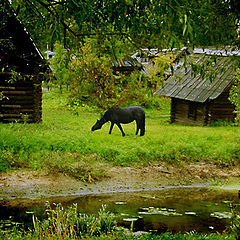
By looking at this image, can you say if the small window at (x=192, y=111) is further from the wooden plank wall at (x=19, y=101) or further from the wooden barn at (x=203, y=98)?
the wooden plank wall at (x=19, y=101)

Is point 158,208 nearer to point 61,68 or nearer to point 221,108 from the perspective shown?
point 61,68

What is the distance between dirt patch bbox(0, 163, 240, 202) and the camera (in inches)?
568

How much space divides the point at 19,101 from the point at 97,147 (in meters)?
5.98

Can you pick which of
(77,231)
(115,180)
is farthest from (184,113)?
(77,231)

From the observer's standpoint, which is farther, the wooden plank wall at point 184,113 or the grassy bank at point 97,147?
the wooden plank wall at point 184,113

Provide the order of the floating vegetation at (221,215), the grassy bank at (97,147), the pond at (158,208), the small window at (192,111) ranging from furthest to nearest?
1. the small window at (192,111)
2. the grassy bank at (97,147)
3. the floating vegetation at (221,215)
4. the pond at (158,208)

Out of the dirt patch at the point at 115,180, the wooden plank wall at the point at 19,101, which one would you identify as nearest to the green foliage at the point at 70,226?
the dirt patch at the point at 115,180

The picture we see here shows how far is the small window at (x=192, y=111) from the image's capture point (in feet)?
88.6

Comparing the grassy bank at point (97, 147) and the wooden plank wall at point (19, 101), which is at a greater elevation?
the wooden plank wall at point (19, 101)

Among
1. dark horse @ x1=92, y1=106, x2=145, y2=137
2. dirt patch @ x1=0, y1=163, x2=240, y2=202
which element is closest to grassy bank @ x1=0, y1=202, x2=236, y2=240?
dirt patch @ x1=0, y1=163, x2=240, y2=202

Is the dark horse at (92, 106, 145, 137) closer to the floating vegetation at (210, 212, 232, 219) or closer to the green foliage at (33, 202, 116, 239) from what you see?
the floating vegetation at (210, 212, 232, 219)

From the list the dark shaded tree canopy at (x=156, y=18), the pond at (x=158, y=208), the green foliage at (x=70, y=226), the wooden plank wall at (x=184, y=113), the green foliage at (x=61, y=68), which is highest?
the dark shaded tree canopy at (x=156, y=18)

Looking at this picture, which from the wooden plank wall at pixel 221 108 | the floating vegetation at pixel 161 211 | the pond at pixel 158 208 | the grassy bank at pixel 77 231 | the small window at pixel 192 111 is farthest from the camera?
the small window at pixel 192 111

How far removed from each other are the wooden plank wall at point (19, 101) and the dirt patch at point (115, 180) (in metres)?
6.47
